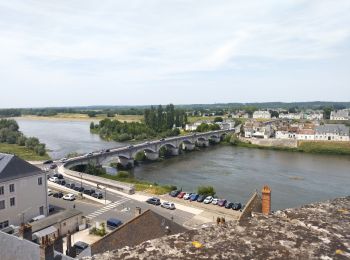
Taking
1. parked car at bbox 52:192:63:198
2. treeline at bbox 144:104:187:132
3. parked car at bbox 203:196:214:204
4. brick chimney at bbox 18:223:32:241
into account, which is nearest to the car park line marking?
parked car at bbox 52:192:63:198

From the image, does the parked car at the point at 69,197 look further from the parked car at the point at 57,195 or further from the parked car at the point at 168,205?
the parked car at the point at 168,205

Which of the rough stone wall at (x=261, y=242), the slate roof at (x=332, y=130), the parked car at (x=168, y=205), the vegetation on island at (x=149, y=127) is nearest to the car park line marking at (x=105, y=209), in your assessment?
the parked car at (x=168, y=205)

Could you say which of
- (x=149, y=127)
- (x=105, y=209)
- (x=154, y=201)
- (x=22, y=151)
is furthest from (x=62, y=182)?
(x=149, y=127)

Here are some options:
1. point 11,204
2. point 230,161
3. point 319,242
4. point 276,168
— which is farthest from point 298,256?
point 230,161

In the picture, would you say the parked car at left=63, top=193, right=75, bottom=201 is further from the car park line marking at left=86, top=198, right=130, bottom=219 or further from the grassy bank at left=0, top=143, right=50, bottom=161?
the grassy bank at left=0, top=143, right=50, bottom=161

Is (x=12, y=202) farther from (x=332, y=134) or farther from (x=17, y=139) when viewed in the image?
(x=332, y=134)

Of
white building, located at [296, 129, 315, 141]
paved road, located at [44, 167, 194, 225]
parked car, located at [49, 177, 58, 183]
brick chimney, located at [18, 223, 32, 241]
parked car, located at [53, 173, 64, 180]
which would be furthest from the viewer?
white building, located at [296, 129, 315, 141]

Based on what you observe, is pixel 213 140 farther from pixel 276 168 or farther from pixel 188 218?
pixel 188 218
